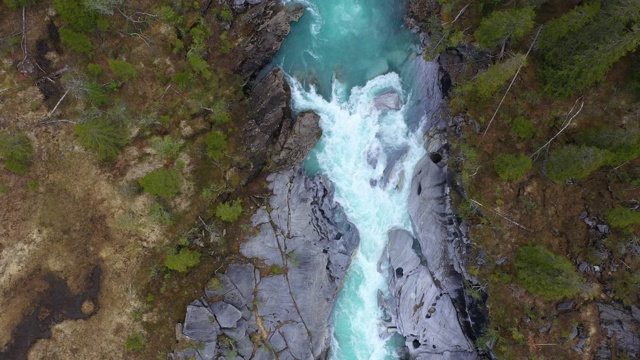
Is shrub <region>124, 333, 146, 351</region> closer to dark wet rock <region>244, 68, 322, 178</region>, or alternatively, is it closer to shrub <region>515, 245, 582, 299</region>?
dark wet rock <region>244, 68, 322, 178</region>

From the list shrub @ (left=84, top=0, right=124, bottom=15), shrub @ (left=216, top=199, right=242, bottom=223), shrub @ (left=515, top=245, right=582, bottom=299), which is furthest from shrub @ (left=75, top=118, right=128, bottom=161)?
shrub @ (left=515, top=245, right=582, bottom=299)

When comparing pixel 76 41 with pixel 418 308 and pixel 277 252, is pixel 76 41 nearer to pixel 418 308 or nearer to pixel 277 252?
pixel 277 252

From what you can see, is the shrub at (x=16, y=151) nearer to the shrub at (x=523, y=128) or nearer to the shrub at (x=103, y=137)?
the shrub at (x=103, y=137)

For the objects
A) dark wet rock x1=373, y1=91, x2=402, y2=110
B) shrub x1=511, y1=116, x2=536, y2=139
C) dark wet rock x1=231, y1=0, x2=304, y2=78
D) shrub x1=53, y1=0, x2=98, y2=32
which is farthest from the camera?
dark wet rock x1=373, y1=91, x2=402, y2=110

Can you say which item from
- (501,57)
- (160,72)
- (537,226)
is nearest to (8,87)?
(160,72)

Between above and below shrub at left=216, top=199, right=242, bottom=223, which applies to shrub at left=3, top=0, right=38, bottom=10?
above

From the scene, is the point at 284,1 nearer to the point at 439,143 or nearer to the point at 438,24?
the point at 438,24
